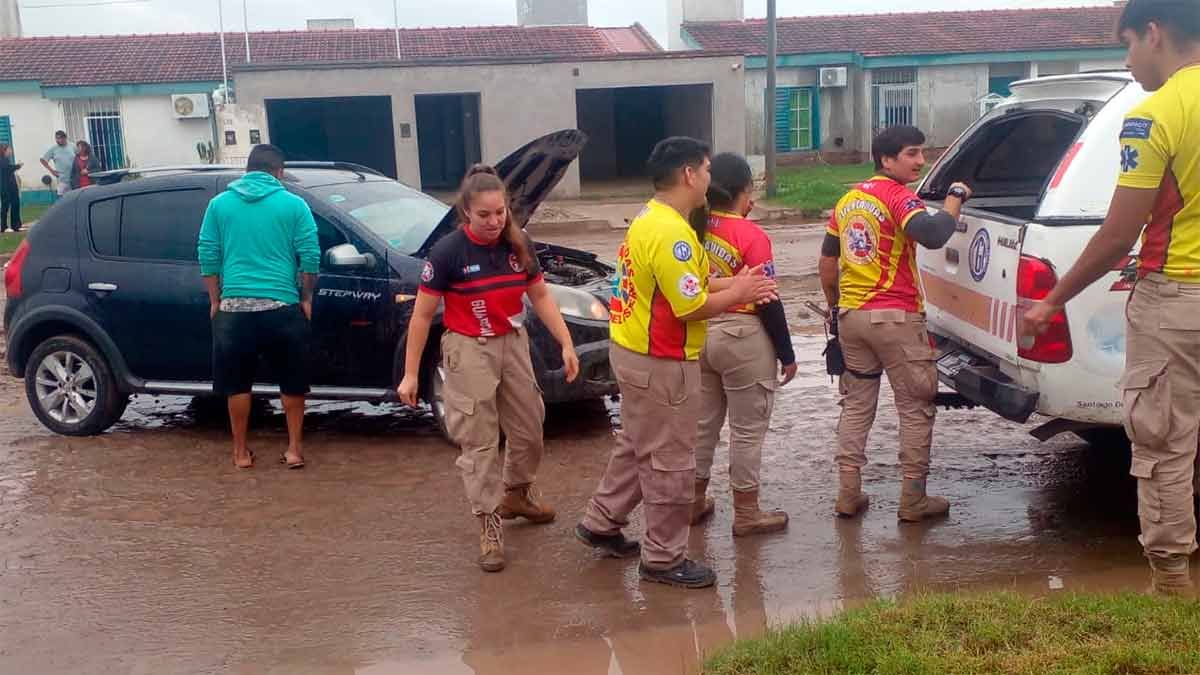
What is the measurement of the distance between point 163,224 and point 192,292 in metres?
0.53

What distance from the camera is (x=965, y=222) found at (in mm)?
5695

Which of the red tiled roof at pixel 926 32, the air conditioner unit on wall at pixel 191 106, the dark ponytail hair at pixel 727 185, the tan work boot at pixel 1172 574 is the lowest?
the tan work boot at pixel 1172 574

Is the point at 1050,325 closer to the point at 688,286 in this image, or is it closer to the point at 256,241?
the point at 688,286

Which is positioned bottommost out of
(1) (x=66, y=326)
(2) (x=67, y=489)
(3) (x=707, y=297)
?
(2) (x=67, y=489)

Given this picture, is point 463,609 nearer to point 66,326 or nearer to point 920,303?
point 920,303

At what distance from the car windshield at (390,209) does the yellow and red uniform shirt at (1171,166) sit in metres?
4.36

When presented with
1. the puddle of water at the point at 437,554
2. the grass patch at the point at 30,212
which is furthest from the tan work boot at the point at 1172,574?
the grass patch at the point at 30,212

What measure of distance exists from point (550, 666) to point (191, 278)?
165 inches

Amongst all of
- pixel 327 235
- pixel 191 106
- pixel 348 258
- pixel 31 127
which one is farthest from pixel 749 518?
pixel 31 127

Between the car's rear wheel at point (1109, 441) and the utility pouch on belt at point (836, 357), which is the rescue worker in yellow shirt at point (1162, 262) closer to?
the utility pouch on belt at point (836, 357)

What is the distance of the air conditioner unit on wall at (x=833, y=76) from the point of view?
35.7 m

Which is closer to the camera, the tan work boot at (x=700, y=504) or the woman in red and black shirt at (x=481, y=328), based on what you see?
the woman in red and black shirt at (x=481, y=328)

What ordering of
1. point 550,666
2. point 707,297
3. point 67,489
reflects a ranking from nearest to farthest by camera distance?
point 550,666
point 707,297
point 67,489

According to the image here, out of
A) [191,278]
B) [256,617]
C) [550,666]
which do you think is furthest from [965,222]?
[191,278]
